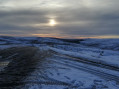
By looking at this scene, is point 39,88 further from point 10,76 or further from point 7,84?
point 10,76

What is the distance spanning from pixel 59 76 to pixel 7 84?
8.71ft

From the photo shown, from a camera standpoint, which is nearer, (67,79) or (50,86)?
(50,86)

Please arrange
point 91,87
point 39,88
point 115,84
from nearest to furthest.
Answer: point 39,88 < point 91,87 < point 115,84

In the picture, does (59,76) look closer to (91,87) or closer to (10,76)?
(91,87)

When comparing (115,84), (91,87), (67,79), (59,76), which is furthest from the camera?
(59,76)

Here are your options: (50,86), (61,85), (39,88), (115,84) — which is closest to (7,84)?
(39,88)

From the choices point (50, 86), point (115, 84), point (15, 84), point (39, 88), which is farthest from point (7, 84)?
point (115, 84)

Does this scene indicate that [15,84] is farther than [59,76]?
No

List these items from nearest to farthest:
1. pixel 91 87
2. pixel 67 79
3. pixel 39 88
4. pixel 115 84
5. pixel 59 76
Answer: pixel 39 88, pixel 91 87, pixel 115 84, pixel 67 79, pixel 59 76

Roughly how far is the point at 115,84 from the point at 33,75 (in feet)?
13.4

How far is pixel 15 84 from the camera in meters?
6.01

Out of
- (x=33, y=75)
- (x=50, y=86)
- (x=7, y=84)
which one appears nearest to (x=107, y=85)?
(x=50, y=86)

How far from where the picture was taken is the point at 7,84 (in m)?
6.02

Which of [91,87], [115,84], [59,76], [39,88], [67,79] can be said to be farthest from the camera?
[59,76]
